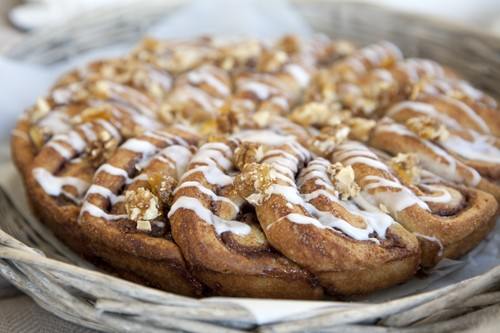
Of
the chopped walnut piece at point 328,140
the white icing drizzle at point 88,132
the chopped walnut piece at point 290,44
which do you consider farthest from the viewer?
the chopped walnut piece at point 290,44

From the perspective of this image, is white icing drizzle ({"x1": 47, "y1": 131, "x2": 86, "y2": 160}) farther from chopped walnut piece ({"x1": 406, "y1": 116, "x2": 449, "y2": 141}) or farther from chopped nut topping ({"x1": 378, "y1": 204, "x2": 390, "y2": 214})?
chopped walnut piece ({"x1": 406, "y1": 116, "x2": 449, "y2": 141})

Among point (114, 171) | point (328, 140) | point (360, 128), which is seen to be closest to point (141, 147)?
point (114, 171)

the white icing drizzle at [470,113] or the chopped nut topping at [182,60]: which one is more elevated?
the white icing drizzle at [470,113]

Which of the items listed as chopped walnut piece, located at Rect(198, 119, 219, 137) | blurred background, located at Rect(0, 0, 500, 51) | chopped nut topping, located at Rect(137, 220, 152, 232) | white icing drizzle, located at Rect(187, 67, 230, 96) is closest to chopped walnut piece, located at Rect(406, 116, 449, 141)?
chopped walnut piece, located at Rect(198, 119, 219, 137)

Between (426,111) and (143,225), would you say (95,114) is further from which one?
(426,111)

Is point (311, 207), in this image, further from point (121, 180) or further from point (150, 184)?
point (121, 180)

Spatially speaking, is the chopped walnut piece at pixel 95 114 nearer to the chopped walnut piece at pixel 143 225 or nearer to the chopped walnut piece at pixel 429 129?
the chopped walnut piece at pixel 143 225

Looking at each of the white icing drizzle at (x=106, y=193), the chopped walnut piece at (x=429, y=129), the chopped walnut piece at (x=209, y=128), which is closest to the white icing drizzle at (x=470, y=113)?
the chopped walnut piece at (x=429, y=129)
